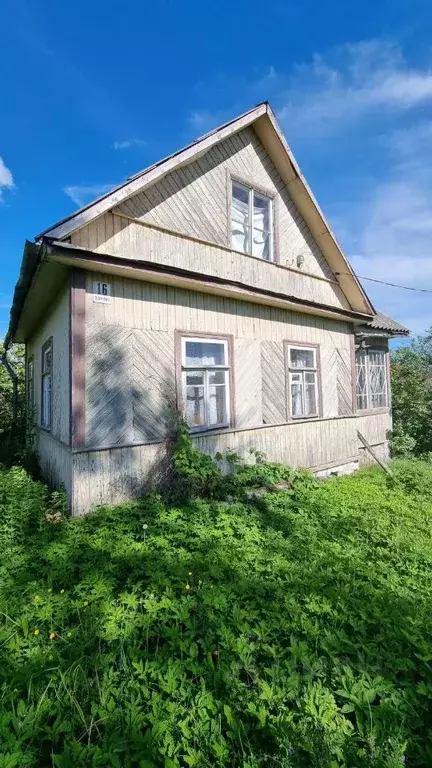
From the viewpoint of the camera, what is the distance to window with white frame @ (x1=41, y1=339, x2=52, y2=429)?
A: 6727mm

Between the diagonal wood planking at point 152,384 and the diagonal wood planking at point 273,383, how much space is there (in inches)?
85.9

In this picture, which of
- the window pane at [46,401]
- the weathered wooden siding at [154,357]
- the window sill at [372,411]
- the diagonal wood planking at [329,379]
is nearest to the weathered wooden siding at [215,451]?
the weathered wooden siding at [154,357]

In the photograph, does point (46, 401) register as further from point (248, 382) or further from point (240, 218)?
point (240, 218)

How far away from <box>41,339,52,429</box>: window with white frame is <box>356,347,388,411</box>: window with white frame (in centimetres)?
824

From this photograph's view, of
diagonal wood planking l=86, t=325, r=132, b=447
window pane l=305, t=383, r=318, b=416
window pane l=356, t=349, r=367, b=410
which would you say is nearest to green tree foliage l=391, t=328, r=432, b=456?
window pane l=356, t=349, r=367, b=410

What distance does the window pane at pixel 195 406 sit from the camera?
240 inches

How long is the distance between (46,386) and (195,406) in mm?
3170

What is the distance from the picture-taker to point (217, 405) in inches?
257

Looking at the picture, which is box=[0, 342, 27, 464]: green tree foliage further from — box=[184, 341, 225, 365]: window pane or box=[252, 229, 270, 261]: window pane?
box=[252, 229, 270, 261]: window pane

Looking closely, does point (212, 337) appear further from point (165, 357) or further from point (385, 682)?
point (385, 682)

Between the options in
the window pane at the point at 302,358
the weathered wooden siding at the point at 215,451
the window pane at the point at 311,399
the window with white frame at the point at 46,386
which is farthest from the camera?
the window pane at the point at 311,399

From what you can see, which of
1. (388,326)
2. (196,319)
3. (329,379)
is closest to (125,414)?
(196,319)

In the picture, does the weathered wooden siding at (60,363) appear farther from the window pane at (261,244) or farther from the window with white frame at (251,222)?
the window pane at (261,244)

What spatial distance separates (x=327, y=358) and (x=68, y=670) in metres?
7.81
